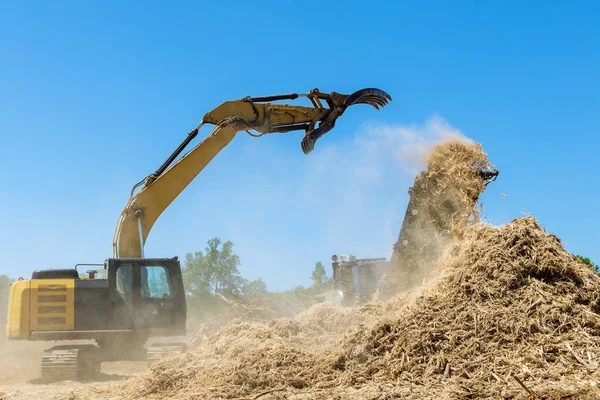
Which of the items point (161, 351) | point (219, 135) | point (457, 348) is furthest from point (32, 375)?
point (457, 348)

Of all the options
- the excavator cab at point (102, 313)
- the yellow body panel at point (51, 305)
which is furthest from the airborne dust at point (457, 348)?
the yellow body panel at point (51, 305)

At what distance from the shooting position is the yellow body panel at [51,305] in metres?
10.6

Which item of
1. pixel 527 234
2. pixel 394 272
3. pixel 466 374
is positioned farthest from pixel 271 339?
pixel 394 272

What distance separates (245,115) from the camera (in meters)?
12.0

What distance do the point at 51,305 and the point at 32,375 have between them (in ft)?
7.99

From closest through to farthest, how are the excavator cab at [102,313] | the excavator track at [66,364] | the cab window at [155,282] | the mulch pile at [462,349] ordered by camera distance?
the mulch pile at [462,349], the excavator track at [66,364], the excavator cab at [102,313], the cab window at [155,282]

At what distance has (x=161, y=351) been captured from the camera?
1089 centimetres

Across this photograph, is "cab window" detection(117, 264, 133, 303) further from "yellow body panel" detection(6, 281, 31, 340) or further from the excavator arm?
"yellow body panel" detection(6, 281, 31, 340)

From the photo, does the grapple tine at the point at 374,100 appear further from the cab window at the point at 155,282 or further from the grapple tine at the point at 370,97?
the cab window at the point at 155,282

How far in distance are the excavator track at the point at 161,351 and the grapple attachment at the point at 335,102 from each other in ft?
14.4

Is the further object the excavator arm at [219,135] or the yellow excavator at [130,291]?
the excavator arm at [219,135]

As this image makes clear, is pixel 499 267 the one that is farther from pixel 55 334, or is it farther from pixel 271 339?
pixel 55 334

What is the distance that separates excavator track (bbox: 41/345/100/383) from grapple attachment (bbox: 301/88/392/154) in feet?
18.1

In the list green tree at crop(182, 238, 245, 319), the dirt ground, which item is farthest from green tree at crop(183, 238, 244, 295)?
the dirt ground
